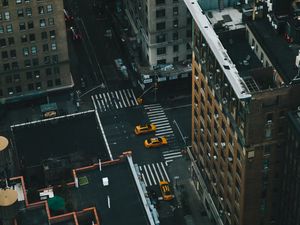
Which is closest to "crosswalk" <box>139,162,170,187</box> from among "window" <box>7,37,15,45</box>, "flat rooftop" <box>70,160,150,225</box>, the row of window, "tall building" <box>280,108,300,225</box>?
"flat rooftop" <box>70,160,150,225</box>

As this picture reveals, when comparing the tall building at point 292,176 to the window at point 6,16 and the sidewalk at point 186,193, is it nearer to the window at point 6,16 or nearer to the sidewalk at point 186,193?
the sidewalk at point 186,193

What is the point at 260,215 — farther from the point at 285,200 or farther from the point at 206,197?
the point at 206,197

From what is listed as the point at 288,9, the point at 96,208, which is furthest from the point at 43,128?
the point at 288,9

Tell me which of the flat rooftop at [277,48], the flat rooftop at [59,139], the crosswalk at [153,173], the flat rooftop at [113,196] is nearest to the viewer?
the flat rooftop at [277,48]

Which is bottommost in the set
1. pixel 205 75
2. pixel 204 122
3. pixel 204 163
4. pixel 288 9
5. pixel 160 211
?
pixel 160 211

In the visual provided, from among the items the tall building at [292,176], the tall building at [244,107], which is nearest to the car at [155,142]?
the tall building at [244,107]

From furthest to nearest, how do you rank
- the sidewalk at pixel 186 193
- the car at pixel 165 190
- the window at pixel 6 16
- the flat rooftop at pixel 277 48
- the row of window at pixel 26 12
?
the row of window at pixel 26 12 < the window at pixel 6 16 < the car at pixel 165 190 < the sidewalk at pixel 186 193 < the flat rooftop at pixel 277 48
